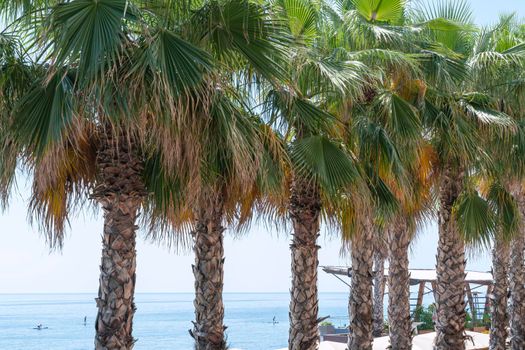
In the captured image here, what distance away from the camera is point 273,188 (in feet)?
33.7

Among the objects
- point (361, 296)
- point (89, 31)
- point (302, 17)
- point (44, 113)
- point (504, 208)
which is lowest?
point (361, 296)

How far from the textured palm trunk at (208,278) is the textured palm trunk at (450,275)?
5.31 metres

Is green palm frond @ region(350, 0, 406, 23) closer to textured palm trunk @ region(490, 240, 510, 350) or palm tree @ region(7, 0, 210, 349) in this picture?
palm tree @ region(7, 0, 210, 349)

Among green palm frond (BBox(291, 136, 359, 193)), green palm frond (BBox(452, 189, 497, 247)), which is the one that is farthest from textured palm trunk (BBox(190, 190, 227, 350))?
green palm frond (BBox(452, 189, 497, 247))

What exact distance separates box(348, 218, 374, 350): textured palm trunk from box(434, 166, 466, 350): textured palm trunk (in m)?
2.07

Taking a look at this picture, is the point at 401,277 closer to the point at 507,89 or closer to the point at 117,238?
the point at 507,89

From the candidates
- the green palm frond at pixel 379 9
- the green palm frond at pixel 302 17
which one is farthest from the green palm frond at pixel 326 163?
the green palm frond at pixel 379 9

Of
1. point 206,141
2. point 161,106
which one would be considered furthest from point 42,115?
point 206,141

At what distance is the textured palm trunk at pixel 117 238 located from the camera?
8.43 meters

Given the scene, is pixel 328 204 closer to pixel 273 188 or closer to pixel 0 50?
pixel 273 188

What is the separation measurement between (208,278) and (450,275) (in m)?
5.58

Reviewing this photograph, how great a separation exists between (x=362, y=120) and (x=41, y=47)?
18.9 feet

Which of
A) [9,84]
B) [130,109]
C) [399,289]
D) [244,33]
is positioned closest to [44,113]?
[130,109]

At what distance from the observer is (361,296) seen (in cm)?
1318
